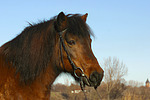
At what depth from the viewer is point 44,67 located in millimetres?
3293

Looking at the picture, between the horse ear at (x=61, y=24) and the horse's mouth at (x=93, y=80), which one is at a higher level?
the horse ear at (x=61, y=24)

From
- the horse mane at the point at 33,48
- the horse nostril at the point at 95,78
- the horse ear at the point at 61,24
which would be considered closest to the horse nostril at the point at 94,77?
the horse nostril at the point at 95,78

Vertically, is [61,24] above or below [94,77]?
above

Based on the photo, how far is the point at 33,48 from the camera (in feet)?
10.7

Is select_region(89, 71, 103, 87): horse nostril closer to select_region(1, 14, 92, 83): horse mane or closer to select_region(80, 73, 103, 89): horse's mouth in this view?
select_region(80, 73, 103, 89): horse's mouth

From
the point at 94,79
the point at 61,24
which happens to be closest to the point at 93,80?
the point at 94,79

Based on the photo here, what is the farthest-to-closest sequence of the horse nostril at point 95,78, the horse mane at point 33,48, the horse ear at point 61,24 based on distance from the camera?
the horse ear at point 61,24 < the horse mane at point 33,48 < the horse nostril at point 95,78

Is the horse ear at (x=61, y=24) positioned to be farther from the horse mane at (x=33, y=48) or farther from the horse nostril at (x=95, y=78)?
the horse nostril at (x=95, y=78)

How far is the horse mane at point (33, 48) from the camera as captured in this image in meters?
3.21

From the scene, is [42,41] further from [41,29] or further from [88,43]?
[88,43]

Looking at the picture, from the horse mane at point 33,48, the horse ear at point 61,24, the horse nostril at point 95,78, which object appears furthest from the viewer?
the horse ear at point 61,24

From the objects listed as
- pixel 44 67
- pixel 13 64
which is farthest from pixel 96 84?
pixel 13 64

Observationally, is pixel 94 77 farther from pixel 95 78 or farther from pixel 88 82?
pixel 88 82

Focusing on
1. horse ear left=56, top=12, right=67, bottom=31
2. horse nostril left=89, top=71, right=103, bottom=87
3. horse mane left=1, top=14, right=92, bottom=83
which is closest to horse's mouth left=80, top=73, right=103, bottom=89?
horse nostril left=89, top=71, right=103, bottom=87
